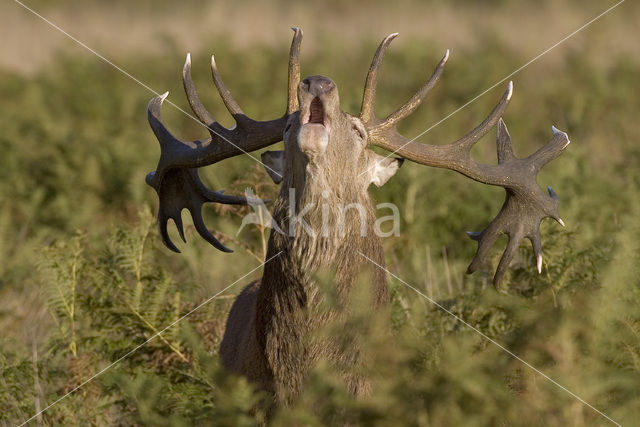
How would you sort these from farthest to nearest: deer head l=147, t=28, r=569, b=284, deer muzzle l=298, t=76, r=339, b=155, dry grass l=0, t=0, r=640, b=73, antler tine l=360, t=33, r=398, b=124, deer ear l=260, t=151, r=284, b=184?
dry grass l=0, t=0, r=640, b=73 < deer ear l=260, t=151, r=284, b=184 < antler tine l=360, t=33, r=398, b=124 < deer head l=147, t=28, r=569, b=284 < deer muzzle l=298, t=76, r=339, b=155

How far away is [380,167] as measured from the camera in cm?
587

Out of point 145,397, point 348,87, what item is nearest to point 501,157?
point 145,397

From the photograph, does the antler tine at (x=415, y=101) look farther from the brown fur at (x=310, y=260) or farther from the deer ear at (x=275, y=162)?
the deer ear at (x=275, y=162)

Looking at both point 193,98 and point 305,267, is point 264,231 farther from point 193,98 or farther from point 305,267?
point 305,267

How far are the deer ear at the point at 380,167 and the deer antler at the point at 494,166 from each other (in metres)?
0.15

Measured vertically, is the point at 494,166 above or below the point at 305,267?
above

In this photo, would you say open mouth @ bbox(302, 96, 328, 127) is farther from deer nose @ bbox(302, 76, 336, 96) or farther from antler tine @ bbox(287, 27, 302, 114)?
antler tine @ bbox(287, 27, 302, 114)

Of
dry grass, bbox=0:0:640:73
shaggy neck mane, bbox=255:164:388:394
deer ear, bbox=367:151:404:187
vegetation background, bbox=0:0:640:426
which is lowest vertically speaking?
dry grass, bbox=0:0:640:73

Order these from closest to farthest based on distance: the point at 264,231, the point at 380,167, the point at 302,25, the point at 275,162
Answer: the point at 380,167
the point at 275,162
the point at 264,231
the point at 302,25

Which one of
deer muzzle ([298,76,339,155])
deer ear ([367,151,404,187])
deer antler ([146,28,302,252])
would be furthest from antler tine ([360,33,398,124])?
deer muzzle ([298,76,339,155])

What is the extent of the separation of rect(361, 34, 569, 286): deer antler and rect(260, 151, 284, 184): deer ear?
652 mm

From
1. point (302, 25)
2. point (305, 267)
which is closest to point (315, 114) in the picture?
point (305, 267)

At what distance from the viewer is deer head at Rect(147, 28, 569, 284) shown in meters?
5.28

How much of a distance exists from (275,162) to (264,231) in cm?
252
